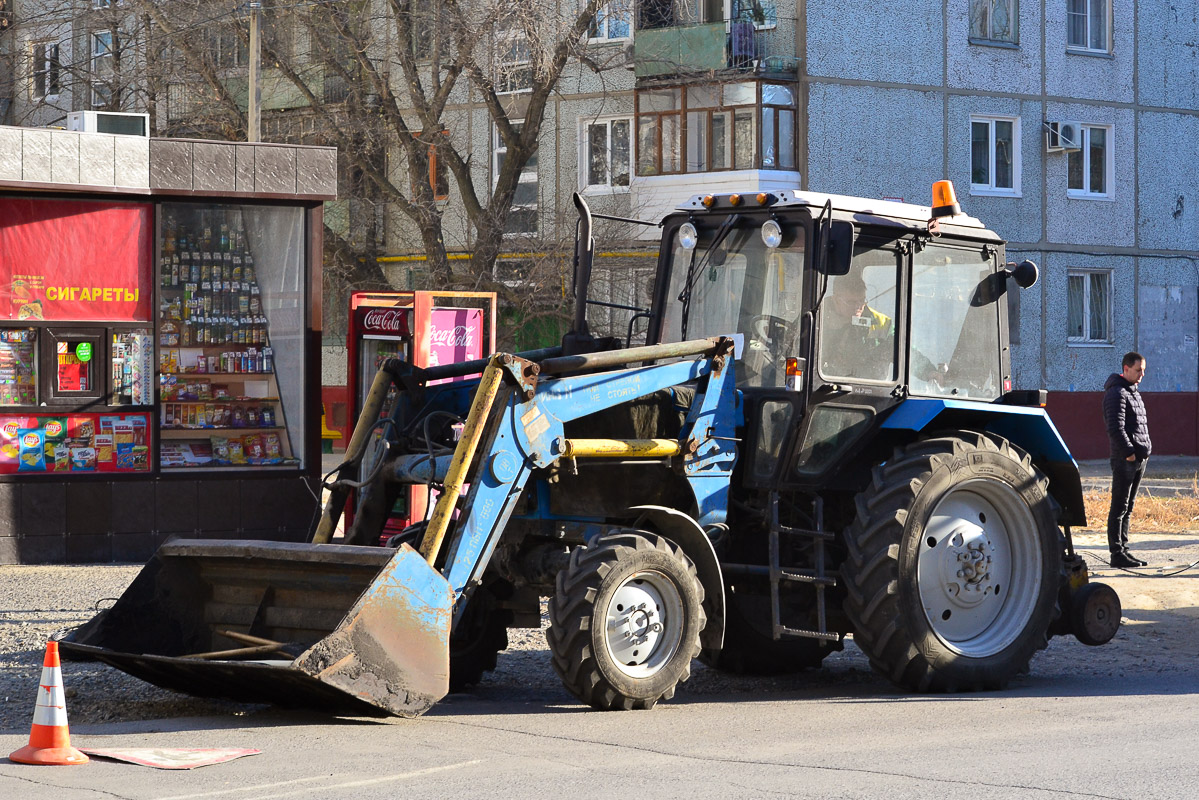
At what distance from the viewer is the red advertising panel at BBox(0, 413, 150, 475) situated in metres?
14.1

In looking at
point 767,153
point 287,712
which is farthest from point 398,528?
point 767,153

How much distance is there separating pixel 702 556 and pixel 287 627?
216 centimetres

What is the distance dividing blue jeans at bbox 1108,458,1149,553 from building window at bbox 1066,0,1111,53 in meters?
20.9

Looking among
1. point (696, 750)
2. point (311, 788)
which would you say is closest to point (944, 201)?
point (696, 750)

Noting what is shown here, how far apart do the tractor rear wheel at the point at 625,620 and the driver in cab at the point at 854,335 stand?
1569 millimetres

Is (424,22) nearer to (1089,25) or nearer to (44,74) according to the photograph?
(44,74)

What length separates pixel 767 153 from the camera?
103ft

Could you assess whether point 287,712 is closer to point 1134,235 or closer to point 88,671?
point 88,671

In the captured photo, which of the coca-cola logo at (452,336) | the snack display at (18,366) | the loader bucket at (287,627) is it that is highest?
the coca-cola logo at (452,336)

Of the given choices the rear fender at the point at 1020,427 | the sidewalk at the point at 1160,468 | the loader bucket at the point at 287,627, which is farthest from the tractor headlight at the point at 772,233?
the sidewalk at the point at 1160,468

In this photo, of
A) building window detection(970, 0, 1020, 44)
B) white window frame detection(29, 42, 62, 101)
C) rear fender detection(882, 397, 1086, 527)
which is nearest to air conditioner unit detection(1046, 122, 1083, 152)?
building window detection(970, 0, 1020, 44)

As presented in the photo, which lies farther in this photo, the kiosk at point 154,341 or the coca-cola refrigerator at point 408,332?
the kiosk at point 154,341

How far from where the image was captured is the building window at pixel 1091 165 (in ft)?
111

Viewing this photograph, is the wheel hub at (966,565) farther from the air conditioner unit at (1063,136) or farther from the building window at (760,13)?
the air conditioner unit at (1063,136)
